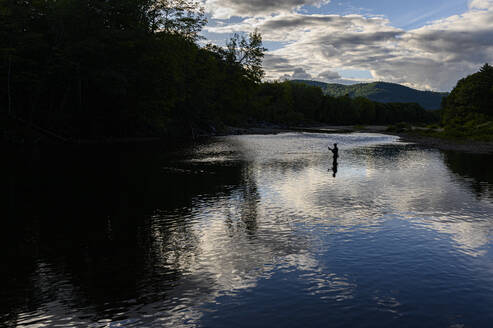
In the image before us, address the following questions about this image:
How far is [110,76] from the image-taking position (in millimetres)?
64875

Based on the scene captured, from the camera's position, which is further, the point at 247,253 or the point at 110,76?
the point at 110,76

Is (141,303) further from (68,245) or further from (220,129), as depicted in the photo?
(220,129)

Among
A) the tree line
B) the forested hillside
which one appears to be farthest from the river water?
the forested hillside

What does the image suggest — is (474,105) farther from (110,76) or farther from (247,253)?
(247,253)

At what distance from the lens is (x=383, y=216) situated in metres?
20.2

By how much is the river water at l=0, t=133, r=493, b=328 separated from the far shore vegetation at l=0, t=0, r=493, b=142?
124ft

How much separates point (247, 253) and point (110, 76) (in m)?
58.3

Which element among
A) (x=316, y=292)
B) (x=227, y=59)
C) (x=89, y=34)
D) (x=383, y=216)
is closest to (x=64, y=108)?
(x=89, y=34)

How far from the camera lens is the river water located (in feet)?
34.2

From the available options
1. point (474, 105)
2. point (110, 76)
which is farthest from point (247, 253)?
point (474, 105)

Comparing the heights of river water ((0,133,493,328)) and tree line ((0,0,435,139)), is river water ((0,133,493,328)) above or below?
below

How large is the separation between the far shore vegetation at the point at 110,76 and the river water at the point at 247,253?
3772cm

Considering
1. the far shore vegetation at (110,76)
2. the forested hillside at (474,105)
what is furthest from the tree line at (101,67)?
the forested hillside at (474,105)

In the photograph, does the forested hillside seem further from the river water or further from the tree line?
the river water
